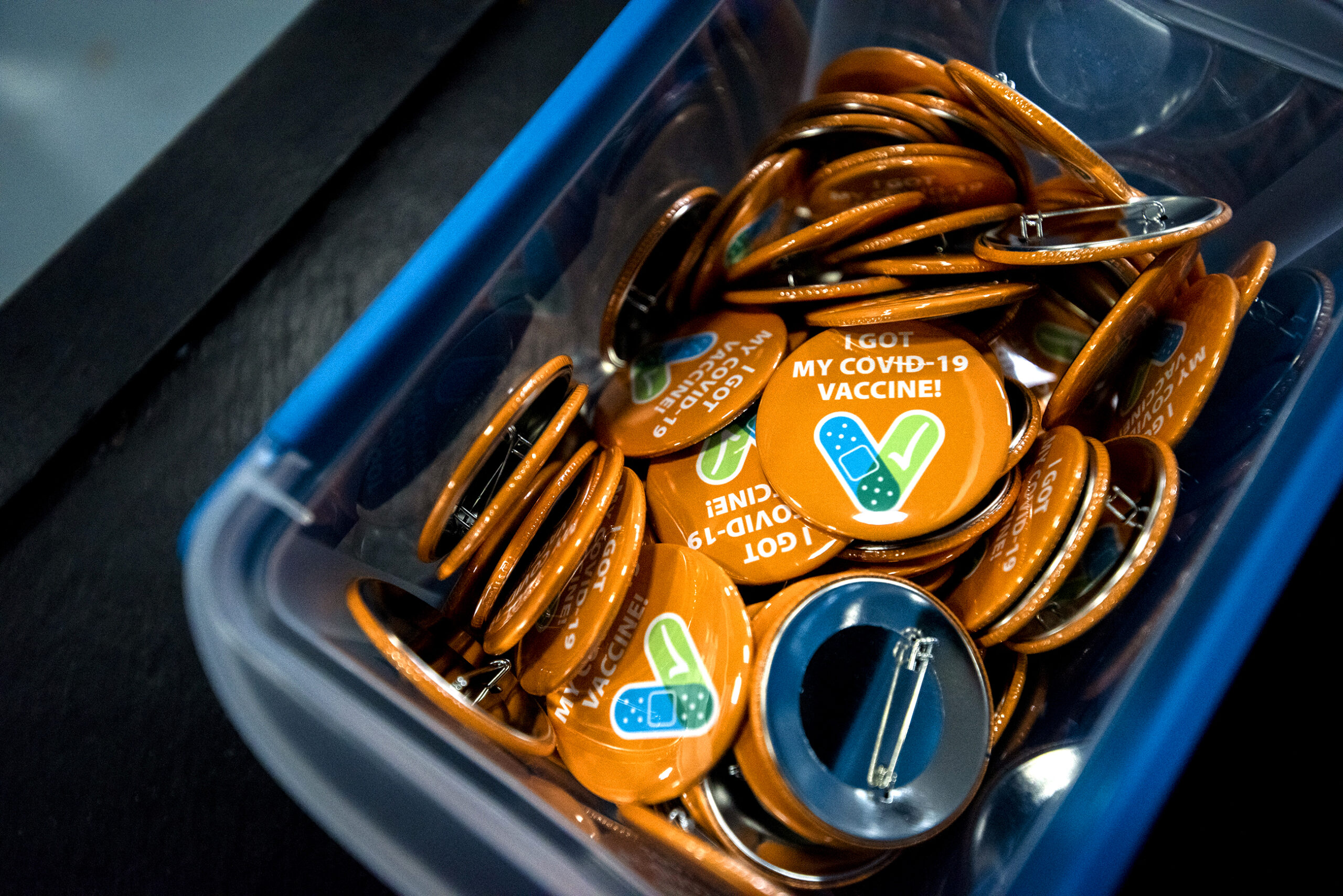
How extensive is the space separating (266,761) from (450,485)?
0.79 feet

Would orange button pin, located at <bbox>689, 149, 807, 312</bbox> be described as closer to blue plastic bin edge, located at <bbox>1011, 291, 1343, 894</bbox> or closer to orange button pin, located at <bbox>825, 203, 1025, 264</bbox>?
orange button pin, located at <bbox>825, 203, 1025, 264</bbox>

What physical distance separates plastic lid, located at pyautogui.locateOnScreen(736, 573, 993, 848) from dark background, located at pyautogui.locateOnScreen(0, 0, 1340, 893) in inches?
19.1

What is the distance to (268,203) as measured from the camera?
4.02 ft

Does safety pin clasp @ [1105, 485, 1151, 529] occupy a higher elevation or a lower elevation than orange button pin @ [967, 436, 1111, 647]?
higher

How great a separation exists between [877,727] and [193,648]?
0.81 m

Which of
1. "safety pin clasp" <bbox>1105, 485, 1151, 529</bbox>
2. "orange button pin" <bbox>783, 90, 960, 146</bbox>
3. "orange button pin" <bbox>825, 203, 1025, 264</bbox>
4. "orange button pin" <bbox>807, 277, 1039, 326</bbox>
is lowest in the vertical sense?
"safety pin clasp" <bbox>1105, 485, 1151, 529</bbox>

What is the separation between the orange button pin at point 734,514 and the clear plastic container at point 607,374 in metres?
0.21

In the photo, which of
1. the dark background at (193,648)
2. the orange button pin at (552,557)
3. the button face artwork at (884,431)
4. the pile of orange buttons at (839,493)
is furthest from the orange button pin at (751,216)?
the dark background at (193,648)

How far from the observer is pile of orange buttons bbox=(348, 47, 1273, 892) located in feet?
2.41

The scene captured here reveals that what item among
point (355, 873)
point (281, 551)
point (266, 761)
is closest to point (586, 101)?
point (281, 551)

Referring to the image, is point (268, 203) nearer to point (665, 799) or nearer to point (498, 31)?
point (498, 31)

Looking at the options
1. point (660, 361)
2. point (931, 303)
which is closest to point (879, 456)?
point (931, 303)

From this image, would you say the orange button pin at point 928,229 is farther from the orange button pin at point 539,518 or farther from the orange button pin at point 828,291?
the orange button pin at point 539,518

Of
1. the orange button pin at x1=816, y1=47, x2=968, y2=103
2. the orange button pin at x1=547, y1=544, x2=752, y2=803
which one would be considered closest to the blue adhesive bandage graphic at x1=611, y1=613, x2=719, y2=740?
the orange button pin at x1=547, y1=544, x2=752, y2=803
